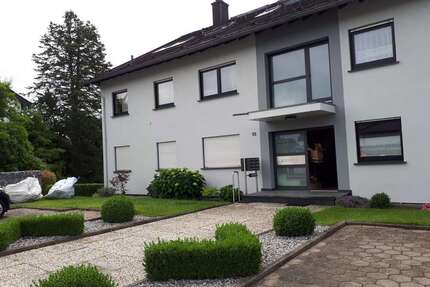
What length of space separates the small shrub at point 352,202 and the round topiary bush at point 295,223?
143 inches

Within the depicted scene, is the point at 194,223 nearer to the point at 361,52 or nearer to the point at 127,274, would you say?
the point at 127,274

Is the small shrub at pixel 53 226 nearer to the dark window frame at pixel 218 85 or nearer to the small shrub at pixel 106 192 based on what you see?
the dark window frame at pixel 218 85

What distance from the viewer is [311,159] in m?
12.8

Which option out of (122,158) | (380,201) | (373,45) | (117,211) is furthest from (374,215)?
(122,158)

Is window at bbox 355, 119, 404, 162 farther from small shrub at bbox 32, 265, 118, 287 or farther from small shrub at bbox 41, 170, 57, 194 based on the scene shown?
small shrub at bbox 41, 170, 57, 194

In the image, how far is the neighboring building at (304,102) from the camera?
10.6 meters

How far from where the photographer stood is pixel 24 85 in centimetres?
3600

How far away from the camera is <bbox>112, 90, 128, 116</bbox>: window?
1877 centimetres

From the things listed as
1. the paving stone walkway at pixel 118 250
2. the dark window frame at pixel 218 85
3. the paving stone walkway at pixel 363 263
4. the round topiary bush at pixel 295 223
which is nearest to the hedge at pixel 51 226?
the paving stone walkway at pixel 118 250

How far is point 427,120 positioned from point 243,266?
7.34 m

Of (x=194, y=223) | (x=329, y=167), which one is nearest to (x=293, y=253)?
(x=194, y=223)

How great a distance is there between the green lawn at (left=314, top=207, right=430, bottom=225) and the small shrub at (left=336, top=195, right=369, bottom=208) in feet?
1.21

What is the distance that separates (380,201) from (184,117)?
8079 mm

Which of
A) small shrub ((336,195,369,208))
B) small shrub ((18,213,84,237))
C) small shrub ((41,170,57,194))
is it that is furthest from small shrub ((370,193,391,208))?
small shrub ((41,170,57,194))
